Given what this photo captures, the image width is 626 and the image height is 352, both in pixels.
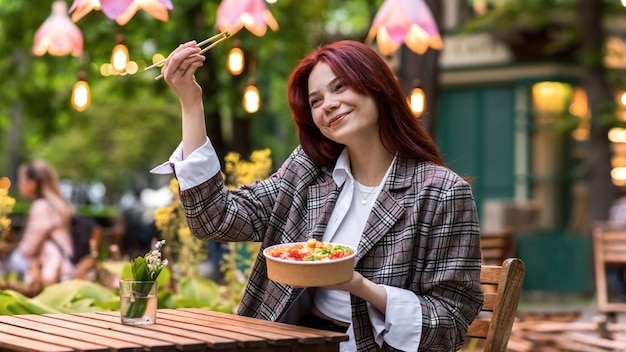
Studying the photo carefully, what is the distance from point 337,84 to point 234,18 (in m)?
3.06

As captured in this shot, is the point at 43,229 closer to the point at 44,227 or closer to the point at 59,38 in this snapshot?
the point at 44,227

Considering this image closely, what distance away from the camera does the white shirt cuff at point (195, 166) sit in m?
3.42

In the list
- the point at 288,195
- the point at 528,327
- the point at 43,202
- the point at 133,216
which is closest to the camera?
the point at 288,195

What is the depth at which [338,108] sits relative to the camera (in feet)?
11.6

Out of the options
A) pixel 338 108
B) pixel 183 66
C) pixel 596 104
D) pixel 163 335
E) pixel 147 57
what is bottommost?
pixel 163 335

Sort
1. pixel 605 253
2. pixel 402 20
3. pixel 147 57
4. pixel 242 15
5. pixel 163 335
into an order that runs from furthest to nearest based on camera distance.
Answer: pixel 147 57 → pixel 605 253 → pixel 402 20 → pixel 242 15 → pixel 163 335

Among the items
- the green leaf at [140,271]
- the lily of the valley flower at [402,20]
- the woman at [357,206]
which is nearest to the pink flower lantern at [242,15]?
the lily of the valley flower at [402,20]

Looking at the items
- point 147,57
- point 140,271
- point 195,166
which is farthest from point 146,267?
point 147,57

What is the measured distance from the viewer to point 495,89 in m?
19.5

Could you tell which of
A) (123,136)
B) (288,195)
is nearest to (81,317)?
(288,195)

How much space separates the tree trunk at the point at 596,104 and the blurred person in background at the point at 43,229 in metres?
6.94

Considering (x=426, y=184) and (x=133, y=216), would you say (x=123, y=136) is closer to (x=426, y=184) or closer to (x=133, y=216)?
(x=133, y=216)

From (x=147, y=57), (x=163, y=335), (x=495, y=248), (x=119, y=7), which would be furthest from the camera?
(x=147, y=57)

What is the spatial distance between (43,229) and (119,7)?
5671 millimetres
